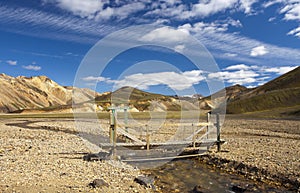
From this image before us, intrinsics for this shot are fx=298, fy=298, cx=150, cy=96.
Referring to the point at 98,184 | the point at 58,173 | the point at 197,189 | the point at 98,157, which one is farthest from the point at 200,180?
the point at 58,173

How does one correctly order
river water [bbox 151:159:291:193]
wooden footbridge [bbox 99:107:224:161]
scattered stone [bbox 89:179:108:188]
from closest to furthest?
scattered stone [bbox 89:179:108:188] < river water [bbox 151:159:291:193] < wooden footbridge [bbox 99:107:224:161]

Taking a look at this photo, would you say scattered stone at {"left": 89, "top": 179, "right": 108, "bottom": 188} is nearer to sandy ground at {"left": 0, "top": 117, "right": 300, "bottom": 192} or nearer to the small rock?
sandy ground at {"left": 0, "top": 117, "right": 300, "bottom": 192}

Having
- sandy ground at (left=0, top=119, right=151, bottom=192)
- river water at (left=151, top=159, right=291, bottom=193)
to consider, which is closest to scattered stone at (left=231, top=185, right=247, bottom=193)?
river water at (left=151, top=159, right=291, bottom=193)

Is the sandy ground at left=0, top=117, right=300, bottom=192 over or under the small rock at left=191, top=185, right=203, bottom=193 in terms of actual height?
over

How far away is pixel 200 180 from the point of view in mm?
14922

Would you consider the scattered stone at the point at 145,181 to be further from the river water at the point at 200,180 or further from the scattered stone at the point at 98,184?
the scattered stone at the point at 98,184

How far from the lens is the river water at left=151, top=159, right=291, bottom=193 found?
514 inches

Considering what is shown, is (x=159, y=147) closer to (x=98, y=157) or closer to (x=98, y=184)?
(x=98, y=157)

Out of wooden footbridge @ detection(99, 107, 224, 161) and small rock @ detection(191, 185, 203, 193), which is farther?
wooden footbridge @ detection(99, 107, 224, 161)

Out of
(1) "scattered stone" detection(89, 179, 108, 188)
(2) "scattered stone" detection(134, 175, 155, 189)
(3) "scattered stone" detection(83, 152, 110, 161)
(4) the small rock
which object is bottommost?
(4) the small rock

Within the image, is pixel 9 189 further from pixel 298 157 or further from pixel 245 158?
pixel 298 157

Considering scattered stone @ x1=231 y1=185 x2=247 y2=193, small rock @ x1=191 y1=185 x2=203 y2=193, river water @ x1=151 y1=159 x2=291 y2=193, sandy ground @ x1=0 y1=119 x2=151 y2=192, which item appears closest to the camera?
sandy ground @ x1=0 y1=119 x2=151 y2=192

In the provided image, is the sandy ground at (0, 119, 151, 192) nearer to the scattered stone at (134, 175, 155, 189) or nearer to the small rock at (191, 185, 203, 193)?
the scattered stone at (134, 175, 155, 189)

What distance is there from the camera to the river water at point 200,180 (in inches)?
514
